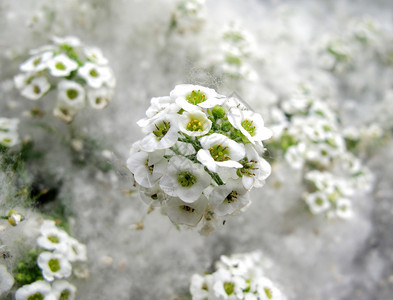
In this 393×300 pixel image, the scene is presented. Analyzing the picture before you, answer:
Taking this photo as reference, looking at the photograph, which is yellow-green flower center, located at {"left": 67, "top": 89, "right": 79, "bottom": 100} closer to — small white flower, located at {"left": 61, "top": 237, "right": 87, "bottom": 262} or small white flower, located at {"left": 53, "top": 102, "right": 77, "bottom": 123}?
small white flower, located at {"left": 53, "top": 102, "right": 77, "bottom": 123}

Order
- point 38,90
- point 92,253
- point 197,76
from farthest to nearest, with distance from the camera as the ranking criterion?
point 38,90 < point 92,253 < point 197,76

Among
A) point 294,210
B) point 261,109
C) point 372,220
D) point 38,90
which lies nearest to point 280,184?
point 294,210

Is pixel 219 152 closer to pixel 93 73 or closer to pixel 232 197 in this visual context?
pixel 232 197

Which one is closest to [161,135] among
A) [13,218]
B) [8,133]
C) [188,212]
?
[188,212]

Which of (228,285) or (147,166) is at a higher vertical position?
(147,166)

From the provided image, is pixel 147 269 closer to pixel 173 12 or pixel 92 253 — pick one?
pixel 92 253

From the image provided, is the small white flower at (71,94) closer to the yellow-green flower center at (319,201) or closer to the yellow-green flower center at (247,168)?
the yellow-green flower center at (247,168)
